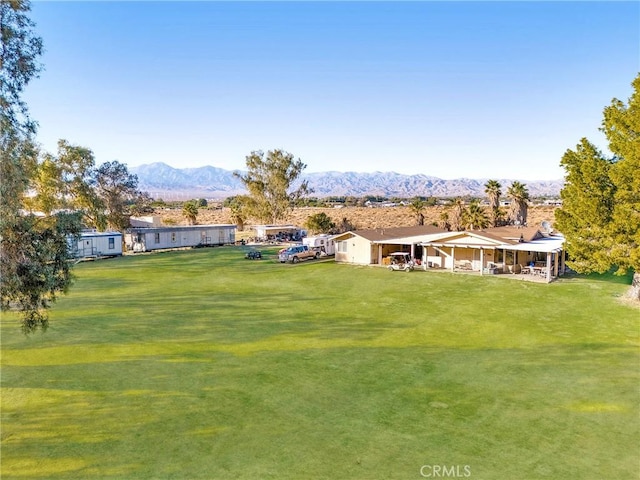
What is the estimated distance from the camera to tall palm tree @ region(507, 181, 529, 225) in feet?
162

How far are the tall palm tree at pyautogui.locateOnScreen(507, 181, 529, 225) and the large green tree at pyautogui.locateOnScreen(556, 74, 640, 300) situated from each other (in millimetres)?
22932

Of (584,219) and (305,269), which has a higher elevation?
(584,219)

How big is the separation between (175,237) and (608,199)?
4336cm

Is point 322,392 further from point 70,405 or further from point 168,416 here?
point 70,405

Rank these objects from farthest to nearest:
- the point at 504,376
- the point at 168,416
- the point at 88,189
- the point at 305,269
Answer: the point at 88,189 → the point at 305,269 → the point at 504,376 → the point at 168,416

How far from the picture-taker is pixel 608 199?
81.3ft

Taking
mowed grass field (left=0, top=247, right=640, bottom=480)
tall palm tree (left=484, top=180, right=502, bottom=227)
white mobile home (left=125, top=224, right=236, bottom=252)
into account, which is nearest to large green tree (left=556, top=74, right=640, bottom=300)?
mowed grass field (left=0, top=247, right=640, bottom=480)

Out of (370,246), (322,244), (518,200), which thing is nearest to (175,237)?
(322,244)

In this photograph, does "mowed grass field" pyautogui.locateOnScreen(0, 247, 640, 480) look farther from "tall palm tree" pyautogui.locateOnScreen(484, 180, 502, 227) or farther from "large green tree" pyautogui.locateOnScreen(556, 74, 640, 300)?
"tall palm tree" pyautogui.locateOnScreen(484, 180, 502, 227)

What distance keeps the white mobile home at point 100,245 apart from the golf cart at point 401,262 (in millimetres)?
28476

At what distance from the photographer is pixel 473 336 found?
1858cm

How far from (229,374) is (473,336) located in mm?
10324

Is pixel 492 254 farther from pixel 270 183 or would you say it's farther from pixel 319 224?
pixel 270 183

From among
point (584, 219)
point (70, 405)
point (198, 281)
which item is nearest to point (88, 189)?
point (198, 281)
